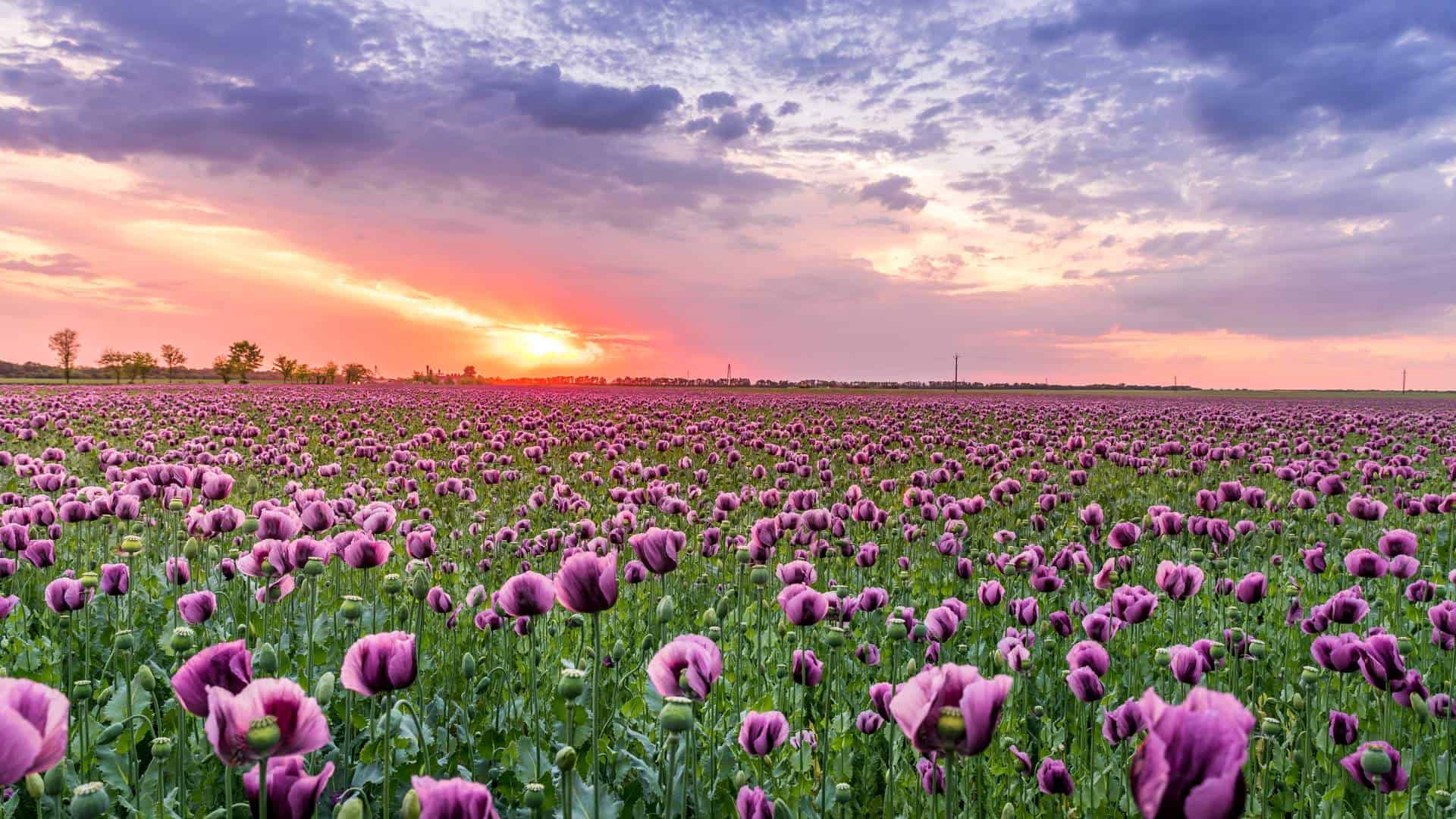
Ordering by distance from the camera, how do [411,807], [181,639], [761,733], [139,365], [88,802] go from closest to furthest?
[411,807] → [88,802] → [761,733] → [181,639] → [139,365]

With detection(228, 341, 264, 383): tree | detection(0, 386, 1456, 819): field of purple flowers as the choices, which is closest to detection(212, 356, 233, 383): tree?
detection(228, 341, 264, 383): tree

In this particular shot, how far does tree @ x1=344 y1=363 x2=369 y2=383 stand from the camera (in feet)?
362

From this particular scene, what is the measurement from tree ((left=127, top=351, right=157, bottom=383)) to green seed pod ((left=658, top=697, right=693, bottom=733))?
419 feet

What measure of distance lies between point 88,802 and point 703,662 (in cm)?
143

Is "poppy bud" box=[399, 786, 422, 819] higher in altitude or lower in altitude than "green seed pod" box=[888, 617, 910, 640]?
higher

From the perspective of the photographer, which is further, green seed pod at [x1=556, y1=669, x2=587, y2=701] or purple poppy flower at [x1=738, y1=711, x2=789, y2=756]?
purple poppy flower at [x1=738, y1=711, x2=789, y2=756]

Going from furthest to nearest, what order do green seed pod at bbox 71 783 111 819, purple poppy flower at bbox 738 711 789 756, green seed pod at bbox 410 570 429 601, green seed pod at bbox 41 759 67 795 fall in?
green seed pod at bbox 410 570 429 601 < purple poppy flower at bbox 738 711 789 756 < green seed pod at bbox 41 759 67 795 < green seed pod at bbox 71 783 111 819

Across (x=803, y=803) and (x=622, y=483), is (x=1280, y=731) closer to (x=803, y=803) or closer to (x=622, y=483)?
(x=803, y=803)

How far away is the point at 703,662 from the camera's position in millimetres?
2281

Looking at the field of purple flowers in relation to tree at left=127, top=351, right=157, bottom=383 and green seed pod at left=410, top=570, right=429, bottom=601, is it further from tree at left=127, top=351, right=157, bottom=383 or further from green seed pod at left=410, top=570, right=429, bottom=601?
tree at left=127, top=351, right=157, bottom=383

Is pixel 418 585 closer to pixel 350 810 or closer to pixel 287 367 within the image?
pixel 350 810

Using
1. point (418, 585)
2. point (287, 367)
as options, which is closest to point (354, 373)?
point (287, 367)

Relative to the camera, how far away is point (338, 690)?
3.87m

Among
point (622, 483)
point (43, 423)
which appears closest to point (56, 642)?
point (622, 483)
